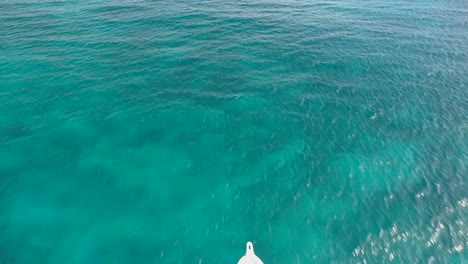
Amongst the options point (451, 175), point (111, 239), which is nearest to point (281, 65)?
point (451, 175)

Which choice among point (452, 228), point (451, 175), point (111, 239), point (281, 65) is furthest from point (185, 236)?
point (281, 65)

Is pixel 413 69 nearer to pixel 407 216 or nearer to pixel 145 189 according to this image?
pixel 407 216

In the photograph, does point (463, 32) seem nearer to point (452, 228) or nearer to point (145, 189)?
point (452, 228)

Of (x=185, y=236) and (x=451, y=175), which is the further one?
(x=451, y=175)

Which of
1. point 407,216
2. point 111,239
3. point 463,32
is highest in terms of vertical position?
point 463,32

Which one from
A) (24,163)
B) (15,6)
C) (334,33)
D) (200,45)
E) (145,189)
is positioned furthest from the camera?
(15,6)

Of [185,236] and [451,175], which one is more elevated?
[451,175]

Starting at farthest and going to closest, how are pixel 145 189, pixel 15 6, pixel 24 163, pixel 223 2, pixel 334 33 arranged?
pixel 223 2 < pixel 15 6 < pixel 334 33 < pixel 24 163 < pixel 145 189
